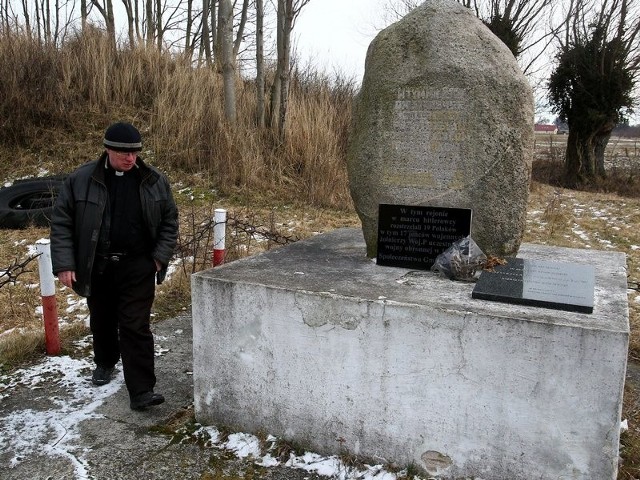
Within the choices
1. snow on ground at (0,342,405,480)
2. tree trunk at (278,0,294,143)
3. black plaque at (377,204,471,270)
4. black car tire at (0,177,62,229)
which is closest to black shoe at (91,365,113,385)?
snow on ground at (0,342,405,480)

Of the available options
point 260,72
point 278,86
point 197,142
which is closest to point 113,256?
point 197,142

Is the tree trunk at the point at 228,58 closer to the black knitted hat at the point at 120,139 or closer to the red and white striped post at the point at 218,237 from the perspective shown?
the red and white striped post at the point at 218,237

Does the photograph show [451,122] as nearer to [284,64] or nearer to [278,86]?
[284,64]

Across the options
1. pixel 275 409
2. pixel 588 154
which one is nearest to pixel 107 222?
pixel 275 409

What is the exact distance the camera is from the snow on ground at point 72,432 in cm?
271

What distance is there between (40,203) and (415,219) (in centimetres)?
680

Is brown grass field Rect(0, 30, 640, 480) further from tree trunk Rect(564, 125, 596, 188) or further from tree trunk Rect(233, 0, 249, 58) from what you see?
tree trunk Rect(564, 125, 596, 188)

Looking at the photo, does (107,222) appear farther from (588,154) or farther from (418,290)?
(588,154)

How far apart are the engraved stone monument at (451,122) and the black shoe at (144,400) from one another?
1.79m

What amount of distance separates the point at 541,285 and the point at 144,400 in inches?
87.9

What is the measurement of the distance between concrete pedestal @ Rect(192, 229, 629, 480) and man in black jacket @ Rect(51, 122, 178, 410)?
0.39 m

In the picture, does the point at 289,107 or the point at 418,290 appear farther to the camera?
the point at 289,107

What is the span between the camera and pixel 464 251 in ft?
10.3

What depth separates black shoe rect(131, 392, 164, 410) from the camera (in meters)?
3.19
